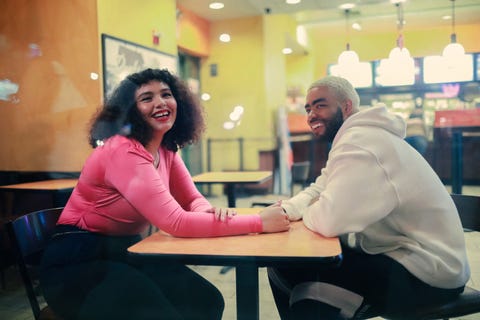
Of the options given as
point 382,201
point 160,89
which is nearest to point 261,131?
point 160,89

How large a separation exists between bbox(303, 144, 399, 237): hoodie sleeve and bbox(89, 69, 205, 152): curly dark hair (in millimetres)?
633

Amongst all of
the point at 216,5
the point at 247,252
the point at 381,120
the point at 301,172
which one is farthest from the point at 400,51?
the point at 247,252

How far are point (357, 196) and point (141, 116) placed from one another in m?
0.73

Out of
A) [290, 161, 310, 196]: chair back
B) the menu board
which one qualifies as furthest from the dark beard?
[290, 161, 310, 196]: chair back

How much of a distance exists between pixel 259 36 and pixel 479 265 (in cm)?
254

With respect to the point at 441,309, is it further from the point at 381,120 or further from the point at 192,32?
the point at 192,32

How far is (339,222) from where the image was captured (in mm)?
1162

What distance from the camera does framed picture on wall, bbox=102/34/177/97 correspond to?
2.87 meters

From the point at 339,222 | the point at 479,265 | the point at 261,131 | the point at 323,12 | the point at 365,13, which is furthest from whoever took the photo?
the point at 261,131

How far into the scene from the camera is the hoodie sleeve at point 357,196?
1.16m

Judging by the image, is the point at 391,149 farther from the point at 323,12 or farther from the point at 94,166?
the point at 323,12

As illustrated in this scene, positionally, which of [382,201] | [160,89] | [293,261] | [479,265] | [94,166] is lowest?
[479,265]

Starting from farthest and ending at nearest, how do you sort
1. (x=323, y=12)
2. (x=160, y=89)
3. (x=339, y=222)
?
(x=323, y=12) → (x=160, y=89) → (x=339, y=222)

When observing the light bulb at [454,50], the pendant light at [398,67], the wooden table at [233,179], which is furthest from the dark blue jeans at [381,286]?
the wooden table at [233,179]
